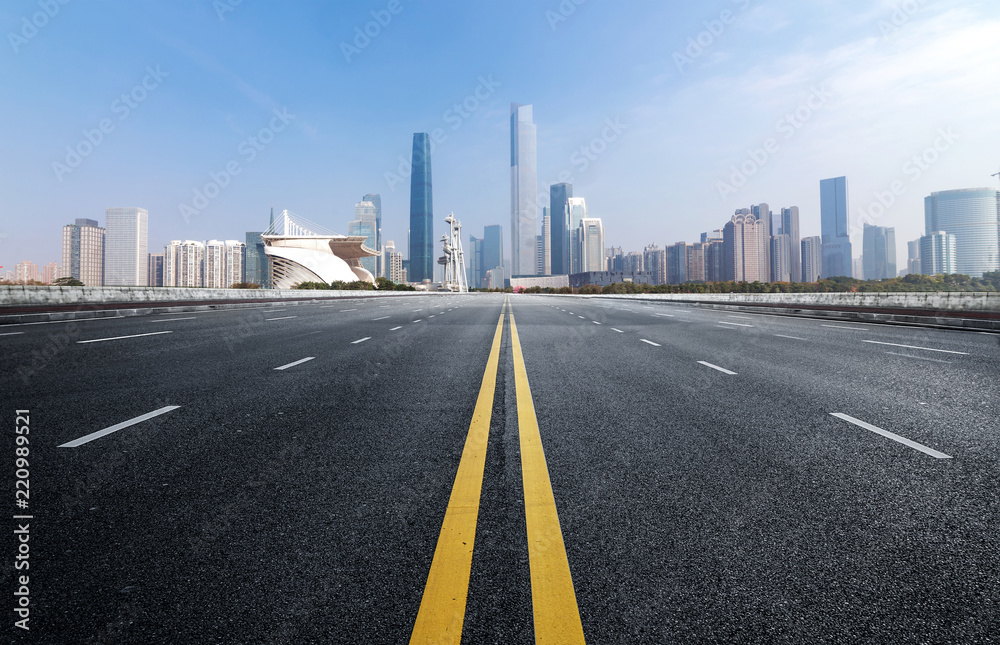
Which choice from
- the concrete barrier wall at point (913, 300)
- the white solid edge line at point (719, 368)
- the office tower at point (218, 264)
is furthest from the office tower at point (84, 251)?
the white solid edge line at point (719, 368)

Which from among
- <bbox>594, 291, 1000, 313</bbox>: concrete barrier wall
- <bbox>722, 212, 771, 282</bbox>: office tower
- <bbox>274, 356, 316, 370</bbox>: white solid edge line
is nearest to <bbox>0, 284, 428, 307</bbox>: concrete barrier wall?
<bbox>274, 356, 316, 370</bbox>: white solid edge line

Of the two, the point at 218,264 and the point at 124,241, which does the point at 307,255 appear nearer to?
the point at 124,241

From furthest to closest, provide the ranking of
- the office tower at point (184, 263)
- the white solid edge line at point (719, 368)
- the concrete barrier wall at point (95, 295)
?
the office tower at point (184, 263) → the concrete barrier wall at point (95, 295) → the white solid edge line at point (719, 368)

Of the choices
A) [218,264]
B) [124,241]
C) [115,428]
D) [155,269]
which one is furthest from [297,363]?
[155,269]

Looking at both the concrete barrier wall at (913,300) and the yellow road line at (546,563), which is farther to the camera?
the concrete barrier wall at (913,300)

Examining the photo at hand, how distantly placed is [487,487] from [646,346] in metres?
9.37

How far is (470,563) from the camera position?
7.82 feet

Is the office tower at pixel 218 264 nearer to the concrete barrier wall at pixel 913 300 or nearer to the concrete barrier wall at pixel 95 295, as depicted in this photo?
the concrete barrier wall at pixel 95 295

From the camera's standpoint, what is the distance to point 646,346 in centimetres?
1206

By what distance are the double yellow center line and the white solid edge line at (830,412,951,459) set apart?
3.04 m

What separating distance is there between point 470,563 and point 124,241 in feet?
544

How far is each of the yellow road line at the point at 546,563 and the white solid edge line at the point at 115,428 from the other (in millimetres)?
3554

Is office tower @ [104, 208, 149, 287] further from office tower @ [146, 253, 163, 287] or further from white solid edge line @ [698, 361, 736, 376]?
white solid edge line @ [698, 361, 736, 376]

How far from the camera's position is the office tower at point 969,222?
422ft
